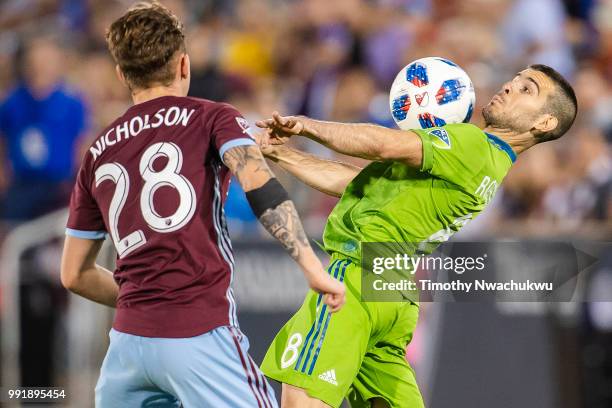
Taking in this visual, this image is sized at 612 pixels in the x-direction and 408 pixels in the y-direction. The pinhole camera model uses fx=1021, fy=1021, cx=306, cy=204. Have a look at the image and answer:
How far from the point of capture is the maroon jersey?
13.4ft

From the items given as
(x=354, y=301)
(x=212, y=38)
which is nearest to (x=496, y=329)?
(x=354, y=301)

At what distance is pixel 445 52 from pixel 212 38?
2.81 m

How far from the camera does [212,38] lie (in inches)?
473

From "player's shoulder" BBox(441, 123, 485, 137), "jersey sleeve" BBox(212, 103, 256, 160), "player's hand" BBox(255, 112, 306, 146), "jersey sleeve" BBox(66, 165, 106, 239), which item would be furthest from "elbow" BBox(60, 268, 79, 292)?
"player's shoulder" BBox(441, 123, 485, 137)

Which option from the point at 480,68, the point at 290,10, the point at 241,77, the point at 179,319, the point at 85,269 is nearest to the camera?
the point at 179,319

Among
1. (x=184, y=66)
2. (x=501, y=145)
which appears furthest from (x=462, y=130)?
(x=184, y=66)

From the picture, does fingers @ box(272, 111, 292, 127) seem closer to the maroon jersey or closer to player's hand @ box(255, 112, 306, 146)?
player's hand @ box(255, 112, 306, 146)

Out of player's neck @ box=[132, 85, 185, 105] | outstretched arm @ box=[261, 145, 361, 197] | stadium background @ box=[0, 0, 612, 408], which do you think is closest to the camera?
player's neck @ box=[132, 85, 185, 105]

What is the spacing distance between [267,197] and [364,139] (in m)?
0.95

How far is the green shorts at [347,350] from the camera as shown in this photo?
4.86 meters

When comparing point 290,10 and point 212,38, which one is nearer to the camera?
point 212,38

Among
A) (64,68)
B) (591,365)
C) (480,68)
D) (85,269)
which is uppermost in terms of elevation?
(64,68)

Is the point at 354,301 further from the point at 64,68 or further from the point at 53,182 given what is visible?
the point at 64,68

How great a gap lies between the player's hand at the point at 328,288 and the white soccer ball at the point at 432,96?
1.62m
